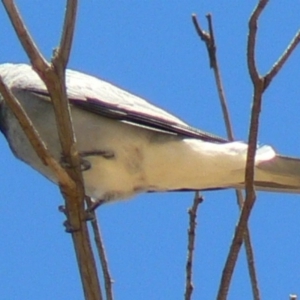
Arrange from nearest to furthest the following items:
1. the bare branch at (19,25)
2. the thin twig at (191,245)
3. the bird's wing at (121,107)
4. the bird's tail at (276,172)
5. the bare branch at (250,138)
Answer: the bare branch at (250,138), the bare branch at (19,25), the thin twig at (191,245), the bird's tail at (276,172), the bird's wing at (121,107)

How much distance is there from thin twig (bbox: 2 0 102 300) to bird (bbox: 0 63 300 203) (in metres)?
1.01

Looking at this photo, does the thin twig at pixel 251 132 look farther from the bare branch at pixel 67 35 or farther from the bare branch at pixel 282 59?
the bare branch at pixel 67 35

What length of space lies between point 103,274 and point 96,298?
13.2 inches

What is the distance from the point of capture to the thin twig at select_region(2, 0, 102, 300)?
2.28 m

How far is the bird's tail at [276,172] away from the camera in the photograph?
3701 mm

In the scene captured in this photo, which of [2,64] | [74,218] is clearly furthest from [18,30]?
[2,64]

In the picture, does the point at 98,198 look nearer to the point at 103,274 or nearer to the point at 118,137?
the point at 118,137

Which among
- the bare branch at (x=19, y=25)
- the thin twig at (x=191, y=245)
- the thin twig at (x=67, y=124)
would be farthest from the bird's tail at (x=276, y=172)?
the bare branch at (x=19, y=25)

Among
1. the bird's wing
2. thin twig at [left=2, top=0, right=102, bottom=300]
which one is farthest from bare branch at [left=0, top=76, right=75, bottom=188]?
the bird's wing

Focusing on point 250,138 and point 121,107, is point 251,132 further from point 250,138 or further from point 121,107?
point 121,107

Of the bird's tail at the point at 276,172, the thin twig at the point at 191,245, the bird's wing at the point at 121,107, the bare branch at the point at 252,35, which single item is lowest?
the thin twig at the point at 191,245

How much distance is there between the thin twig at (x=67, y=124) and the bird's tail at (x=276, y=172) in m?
1.30

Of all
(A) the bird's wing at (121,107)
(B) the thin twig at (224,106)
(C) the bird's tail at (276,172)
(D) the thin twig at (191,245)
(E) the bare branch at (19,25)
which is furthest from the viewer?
(A) the bird's wing at (121,107)

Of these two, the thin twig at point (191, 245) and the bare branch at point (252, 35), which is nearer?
the bare branch at point (252, 35)
